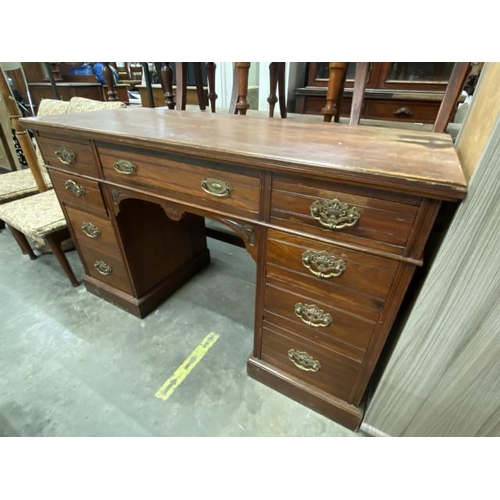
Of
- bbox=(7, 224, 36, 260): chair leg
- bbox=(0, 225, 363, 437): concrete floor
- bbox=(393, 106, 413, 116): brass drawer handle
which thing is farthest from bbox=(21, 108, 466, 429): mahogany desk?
bbox=(393, 106, 413, 116): brass drawer handle

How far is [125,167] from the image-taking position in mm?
1049

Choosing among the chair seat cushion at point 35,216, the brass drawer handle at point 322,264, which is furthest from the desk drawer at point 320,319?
the chair seat cushion at point 35,216

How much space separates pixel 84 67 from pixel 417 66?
6696mm

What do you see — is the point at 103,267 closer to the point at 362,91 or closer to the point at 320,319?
the point at 320,319

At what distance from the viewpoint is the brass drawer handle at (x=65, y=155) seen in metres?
1.18

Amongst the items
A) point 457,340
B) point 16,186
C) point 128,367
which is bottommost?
point 128,367

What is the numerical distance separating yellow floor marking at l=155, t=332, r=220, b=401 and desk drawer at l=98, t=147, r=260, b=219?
0.81 m

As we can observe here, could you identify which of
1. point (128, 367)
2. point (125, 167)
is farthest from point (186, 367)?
point (125, 167)

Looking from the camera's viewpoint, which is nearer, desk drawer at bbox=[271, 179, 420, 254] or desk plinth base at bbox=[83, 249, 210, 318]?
desk drawer at bbox=[271, 179, 420, 254]

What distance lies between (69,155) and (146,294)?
775mm

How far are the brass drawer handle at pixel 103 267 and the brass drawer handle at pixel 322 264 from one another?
115cm

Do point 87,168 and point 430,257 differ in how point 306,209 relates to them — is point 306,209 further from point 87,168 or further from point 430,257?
point 87,168

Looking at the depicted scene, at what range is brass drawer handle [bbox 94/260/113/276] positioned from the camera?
1.52 meters

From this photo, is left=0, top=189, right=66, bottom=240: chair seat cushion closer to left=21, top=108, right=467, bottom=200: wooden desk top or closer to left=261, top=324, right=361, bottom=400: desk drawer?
left=21, top=108, right=467, bottom=200: wooden desk top
